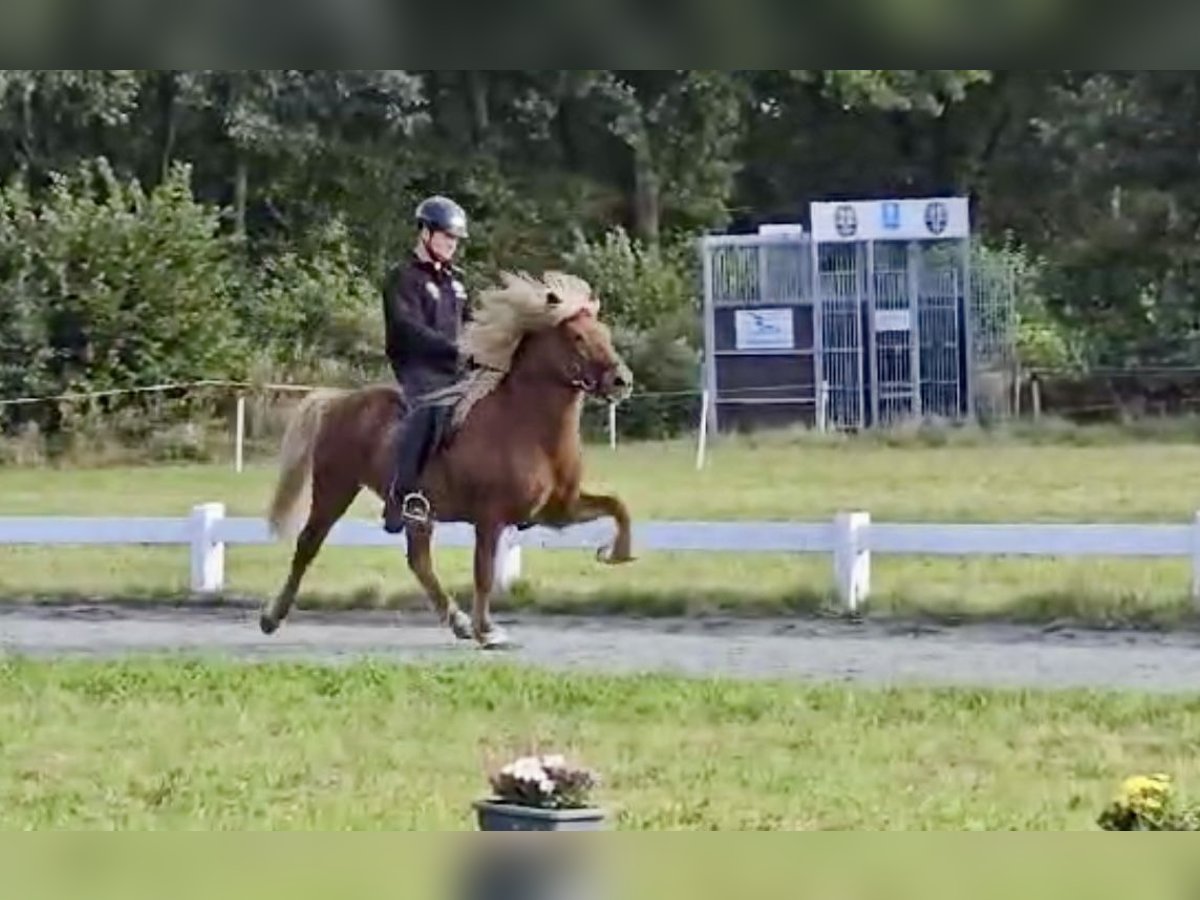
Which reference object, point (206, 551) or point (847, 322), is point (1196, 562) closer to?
point (206, 551)

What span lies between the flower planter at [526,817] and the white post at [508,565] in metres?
6.91

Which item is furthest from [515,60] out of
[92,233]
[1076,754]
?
[92,233]

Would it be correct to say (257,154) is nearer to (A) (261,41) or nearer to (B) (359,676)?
(B) (359,676)

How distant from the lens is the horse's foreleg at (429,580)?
9.61 meters

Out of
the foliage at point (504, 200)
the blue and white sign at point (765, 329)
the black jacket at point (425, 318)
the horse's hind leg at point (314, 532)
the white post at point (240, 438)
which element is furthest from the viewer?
the blue and white sign at point (765, 329)

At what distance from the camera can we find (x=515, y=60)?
4.98 feet

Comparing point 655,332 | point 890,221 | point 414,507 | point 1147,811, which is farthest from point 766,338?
point 1147,811

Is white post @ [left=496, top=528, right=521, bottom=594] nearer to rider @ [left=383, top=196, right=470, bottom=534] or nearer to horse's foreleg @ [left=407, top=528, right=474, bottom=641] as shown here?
horse's foreleg @ [left=407, top=528, right=474, bottom=641]

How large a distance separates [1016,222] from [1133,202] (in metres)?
1.16

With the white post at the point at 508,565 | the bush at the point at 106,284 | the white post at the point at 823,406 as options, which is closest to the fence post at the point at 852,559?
the white post at the point at 508,565

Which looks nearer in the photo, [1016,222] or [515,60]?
[515,60]

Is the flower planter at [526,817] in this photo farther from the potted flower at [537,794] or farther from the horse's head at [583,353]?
the horse's head at [583,353]

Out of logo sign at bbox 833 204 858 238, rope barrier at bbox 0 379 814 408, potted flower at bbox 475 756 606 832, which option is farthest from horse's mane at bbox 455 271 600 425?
logo sign at bbox 833 204 858 238

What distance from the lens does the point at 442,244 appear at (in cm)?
831
